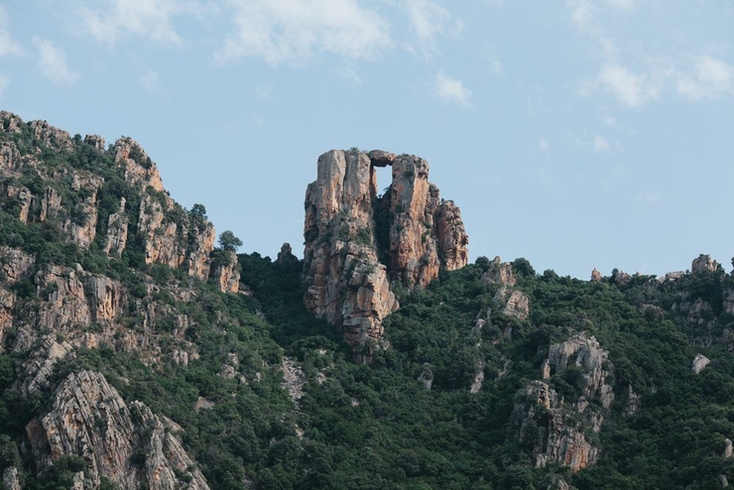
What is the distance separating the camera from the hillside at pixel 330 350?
13312 centimetres

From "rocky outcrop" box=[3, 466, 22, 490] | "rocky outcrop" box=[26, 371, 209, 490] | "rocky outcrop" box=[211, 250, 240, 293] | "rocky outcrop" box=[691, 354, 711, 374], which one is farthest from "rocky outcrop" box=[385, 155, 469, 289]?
"rocky outcrop" box=[3, 466, 22, 490]

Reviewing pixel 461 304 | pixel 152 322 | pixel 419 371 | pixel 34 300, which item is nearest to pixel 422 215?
pixel 461 304

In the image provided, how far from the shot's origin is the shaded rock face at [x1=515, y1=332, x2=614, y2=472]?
469ft

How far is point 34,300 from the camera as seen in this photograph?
463ft

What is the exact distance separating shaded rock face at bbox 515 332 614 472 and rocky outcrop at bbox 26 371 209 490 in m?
31.7

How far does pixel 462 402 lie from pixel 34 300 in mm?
42159

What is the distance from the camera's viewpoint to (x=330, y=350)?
164500 mm

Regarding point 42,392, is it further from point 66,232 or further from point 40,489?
point 66,232

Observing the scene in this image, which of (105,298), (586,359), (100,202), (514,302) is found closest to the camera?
(105,298)

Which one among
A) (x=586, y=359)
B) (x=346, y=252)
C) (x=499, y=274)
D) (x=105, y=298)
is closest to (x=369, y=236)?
(x=346, y=252)

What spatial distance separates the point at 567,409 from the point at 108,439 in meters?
42.7

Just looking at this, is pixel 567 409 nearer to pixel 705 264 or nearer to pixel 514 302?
pixel 514 302

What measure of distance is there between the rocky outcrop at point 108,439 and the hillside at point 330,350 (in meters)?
0.18

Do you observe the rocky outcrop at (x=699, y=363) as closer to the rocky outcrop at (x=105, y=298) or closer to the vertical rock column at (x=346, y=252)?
the vertical rock column at (x=346, y=252)
